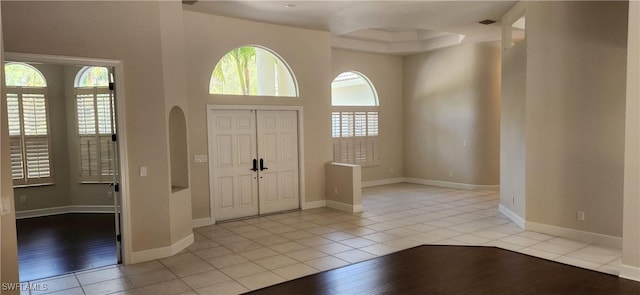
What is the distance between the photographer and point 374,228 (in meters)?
6.17

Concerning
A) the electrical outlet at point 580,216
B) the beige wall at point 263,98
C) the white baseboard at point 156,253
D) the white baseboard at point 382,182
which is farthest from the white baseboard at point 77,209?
the electrical outlet at point 580,216

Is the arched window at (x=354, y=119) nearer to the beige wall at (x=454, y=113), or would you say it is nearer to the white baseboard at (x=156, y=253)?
the beige wall at (x=454, y=113)

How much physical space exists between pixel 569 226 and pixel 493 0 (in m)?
3.36

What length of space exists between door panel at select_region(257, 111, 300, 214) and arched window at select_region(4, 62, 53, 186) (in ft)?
12.9

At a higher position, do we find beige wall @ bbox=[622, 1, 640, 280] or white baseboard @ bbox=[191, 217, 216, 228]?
beige wall @ bbox=[622, 1, 640, 280]

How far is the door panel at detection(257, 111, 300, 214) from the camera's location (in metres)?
7.20

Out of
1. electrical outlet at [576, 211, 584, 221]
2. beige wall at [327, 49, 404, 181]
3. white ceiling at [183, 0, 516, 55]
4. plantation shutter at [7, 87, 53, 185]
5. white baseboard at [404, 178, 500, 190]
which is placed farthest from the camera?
beige wall at [327, 49, 404, 181]

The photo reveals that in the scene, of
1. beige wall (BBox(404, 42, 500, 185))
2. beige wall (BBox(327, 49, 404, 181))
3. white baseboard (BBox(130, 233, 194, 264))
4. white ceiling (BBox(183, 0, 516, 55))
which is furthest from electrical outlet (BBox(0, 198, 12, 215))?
beige wall (BBox(404, 42, 500, 185))

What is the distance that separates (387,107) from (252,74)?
4615 millimetres

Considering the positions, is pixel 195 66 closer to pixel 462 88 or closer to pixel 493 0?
pixel 493 0

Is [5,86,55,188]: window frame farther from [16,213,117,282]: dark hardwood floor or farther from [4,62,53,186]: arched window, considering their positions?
[16,213,117,282]: dark hardwood floor

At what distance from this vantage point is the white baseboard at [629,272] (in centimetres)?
388

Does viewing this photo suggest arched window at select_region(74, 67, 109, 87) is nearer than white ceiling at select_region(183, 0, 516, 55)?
No

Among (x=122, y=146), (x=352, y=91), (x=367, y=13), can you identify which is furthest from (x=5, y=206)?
(x=352, y=91)
